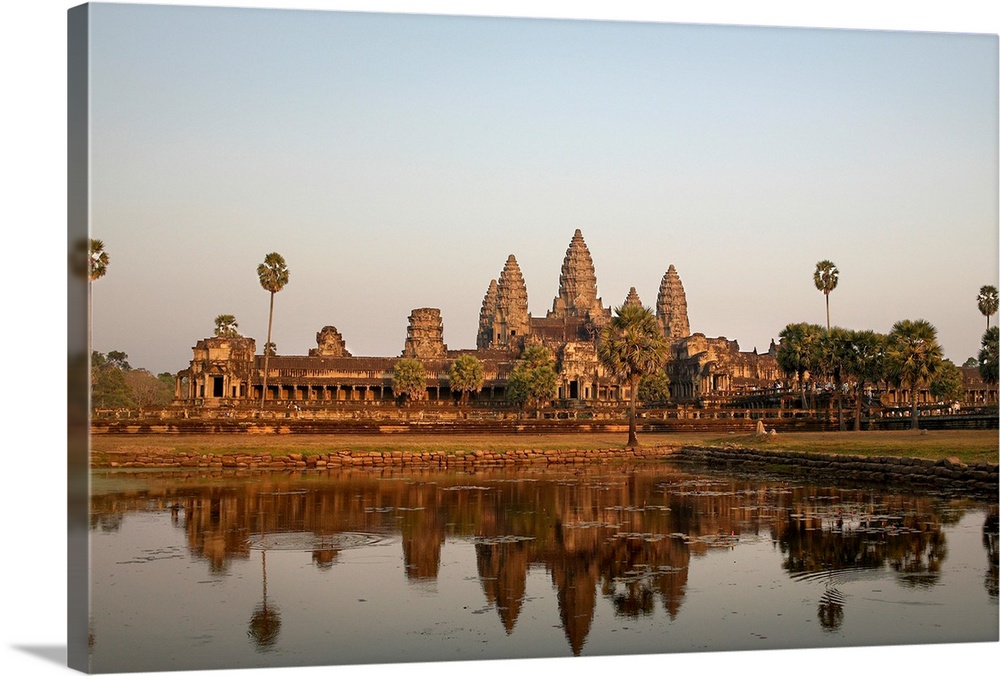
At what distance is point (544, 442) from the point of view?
45.1 meters

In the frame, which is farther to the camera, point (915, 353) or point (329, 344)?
point (329, 344)

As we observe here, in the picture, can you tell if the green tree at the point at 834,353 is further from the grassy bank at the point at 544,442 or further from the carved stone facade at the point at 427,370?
the carved stone facade at the point at 427,370

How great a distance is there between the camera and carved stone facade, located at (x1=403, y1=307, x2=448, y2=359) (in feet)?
430

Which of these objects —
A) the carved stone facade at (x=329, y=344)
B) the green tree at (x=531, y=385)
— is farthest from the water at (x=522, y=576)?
the carved stone facade at (x=329, y=344)

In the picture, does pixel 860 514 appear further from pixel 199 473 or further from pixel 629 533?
pixel 199 473

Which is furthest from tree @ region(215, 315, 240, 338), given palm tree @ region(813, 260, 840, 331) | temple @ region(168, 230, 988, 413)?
palm tree @ region(813, 260, 840, 331)

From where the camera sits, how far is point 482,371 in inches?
4097

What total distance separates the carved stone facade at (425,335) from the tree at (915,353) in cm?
8542

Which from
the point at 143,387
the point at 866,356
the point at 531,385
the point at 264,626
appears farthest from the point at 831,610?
the point at 143,387

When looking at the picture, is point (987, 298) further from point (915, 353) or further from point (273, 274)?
point (273, 274)

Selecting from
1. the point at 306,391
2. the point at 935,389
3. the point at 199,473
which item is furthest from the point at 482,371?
the point at 199,473

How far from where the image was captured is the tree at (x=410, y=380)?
101m

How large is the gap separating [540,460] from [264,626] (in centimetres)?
2599

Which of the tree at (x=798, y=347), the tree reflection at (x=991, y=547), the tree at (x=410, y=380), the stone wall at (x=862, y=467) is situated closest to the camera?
the tree reflection at (x=991, y=547)
